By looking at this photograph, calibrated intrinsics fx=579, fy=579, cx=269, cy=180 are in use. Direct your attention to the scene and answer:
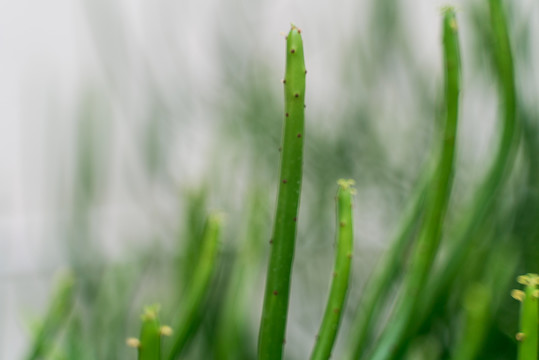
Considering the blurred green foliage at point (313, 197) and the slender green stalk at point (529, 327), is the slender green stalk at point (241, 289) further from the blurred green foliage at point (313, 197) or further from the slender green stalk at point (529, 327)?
the slender green stalk at point (529, 327)

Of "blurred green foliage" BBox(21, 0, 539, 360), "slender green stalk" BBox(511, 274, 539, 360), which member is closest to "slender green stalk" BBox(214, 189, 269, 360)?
"blurred green foliage" BBox(21, 0, 539, 360)

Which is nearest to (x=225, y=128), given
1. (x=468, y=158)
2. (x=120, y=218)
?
(x=468, y=158)

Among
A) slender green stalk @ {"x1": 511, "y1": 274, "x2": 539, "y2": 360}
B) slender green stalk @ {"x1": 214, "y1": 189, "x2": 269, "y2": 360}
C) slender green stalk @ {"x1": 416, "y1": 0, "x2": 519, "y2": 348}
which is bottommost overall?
slender green stalk @ {"x1": 214, "y1": 189, "x2": 269, "y2": 360}

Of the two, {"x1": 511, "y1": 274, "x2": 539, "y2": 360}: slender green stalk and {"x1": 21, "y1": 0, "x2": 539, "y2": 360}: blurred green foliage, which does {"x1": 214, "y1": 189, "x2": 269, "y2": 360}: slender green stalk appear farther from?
{"x1": 511, "y1": 274, "x2": 539, "y2": 360}: slender green stalk

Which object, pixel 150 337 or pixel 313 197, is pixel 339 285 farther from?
pixel 313 197

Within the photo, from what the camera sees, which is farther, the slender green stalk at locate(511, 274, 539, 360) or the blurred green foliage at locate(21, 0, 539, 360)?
the blurred green foliage at locate(21, 0, 539, 360)

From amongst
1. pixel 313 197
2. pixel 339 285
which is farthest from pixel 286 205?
pixel 313 197

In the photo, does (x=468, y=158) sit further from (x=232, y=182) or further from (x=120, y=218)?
(x=120, y=218)
